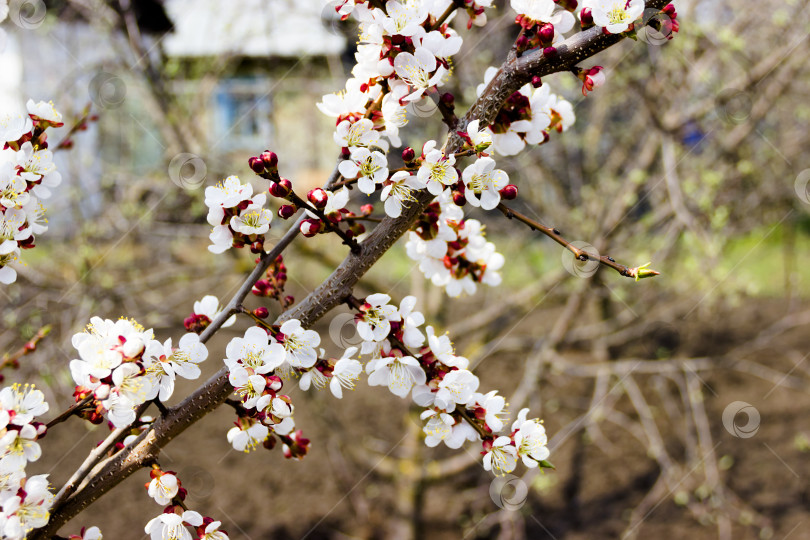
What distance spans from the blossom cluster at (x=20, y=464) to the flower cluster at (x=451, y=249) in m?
0.59

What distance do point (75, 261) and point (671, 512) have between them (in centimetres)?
369

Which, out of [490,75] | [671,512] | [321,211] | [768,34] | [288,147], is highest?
[490,75]

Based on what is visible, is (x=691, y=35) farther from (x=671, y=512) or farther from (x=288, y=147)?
(x=288, y=147)

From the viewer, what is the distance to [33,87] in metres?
4.26

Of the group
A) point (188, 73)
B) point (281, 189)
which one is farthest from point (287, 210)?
point (188, 73)

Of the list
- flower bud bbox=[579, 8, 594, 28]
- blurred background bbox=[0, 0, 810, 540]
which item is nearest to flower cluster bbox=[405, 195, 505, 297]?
flower bud bbox=[579, 8, 594, 28]

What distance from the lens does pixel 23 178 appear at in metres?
0.92

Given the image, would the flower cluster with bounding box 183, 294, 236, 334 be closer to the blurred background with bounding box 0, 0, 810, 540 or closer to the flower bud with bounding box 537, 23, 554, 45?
the flower bud with bounding box 537, 23, 554, 45

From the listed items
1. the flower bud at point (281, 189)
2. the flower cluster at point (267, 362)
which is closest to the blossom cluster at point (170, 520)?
the flower cluster at point (267, 362)

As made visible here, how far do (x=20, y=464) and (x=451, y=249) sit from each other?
28.4 inches

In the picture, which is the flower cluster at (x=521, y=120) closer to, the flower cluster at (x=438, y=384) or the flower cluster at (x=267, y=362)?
the flower cluster at (x=438, y=384)

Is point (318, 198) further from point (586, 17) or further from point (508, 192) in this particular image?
point (586, 17)

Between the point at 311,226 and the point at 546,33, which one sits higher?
the point at 546,33

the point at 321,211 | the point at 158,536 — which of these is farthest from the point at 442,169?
the point at 158,536
